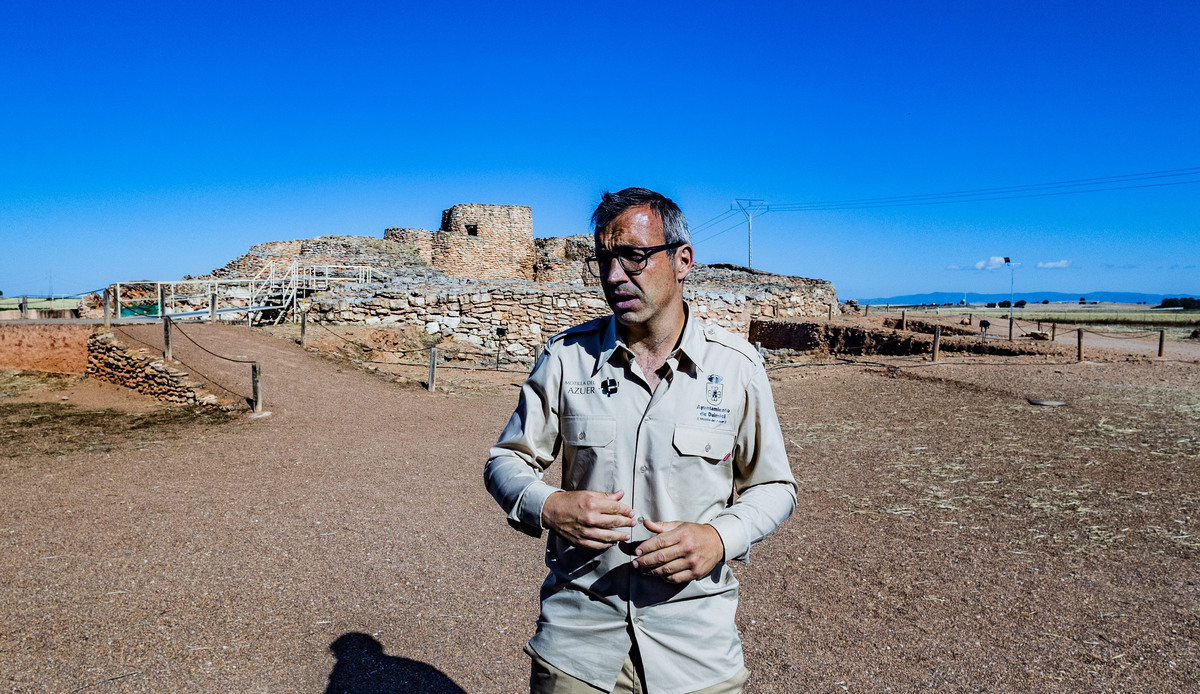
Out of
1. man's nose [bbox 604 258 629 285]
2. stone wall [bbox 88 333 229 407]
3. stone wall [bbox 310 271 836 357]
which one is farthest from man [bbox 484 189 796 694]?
stone wall [bbox 310 271 836 357]

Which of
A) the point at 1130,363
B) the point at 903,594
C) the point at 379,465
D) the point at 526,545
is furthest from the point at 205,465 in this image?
the point at 1130,363

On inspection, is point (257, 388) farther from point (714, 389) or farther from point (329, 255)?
point (329, 255)

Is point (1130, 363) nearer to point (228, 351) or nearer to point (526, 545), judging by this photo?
point (526, 545)

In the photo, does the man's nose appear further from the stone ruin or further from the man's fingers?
the stone ruin

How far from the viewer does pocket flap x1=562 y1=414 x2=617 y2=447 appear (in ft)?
5.92

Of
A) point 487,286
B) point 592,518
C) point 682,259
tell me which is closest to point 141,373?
point 487,286

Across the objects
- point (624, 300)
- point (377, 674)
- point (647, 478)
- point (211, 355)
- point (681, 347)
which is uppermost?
point (624, 300)

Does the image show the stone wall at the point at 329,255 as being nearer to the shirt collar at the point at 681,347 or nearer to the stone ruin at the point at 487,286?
the stone ruin at the point at 487,286

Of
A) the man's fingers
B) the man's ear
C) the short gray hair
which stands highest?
the short gray hair

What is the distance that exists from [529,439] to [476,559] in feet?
12.0

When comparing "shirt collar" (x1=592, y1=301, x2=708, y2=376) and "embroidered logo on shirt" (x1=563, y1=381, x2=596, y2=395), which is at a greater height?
"shirt collar" (x1=592, y1=301, x2=708, y2=376)

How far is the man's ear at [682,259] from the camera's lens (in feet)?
6.41

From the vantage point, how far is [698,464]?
5.87ft

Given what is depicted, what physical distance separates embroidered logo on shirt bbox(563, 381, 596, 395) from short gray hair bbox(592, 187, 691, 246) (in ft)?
1.44
